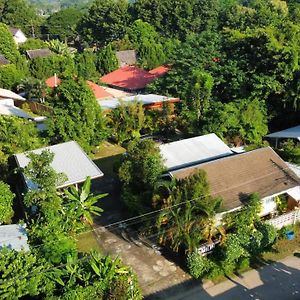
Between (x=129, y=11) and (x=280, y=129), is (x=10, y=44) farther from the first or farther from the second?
(x=280, y=129)

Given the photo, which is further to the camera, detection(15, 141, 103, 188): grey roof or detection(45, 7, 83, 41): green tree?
detection(45, 7, 83, 41): green tree

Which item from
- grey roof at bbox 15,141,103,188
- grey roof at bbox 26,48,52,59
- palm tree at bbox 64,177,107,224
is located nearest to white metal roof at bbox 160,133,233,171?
grey roof at bbox 15,141,103,188

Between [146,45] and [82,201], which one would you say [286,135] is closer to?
[82,201]

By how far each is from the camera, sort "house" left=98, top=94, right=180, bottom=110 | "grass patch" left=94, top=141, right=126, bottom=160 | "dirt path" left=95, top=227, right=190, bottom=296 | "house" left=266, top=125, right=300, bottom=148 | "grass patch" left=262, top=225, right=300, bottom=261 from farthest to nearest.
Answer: "house" left=98, top=94, right=180, bottom=110, "grass patch" left=94, top=141, right=126, bottom=160, "house" left=266, top=125, right=300, bottom=148, "grass patch" left=262, top=225, right=300, bottom=261, "dirt path" left=95, top=227, right=190, bottom=296

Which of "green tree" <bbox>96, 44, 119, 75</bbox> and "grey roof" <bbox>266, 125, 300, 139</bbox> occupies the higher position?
"green tree" <bbox>96, 44, 119, 75</bbox>

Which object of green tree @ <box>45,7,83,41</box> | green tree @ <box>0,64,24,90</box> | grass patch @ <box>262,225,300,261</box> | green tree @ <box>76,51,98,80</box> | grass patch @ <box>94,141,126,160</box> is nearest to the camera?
grass patch @ <box>262,225,300,261</box>

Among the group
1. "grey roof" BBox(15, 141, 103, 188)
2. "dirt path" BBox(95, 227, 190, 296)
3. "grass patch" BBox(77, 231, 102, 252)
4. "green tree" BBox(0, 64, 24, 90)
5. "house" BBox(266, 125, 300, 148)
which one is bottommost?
"dirt path" BBox(95, 227, 190, 296)

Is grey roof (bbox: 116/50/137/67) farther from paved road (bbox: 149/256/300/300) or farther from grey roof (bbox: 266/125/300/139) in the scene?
paved road (bbox: 149/256/300/300)

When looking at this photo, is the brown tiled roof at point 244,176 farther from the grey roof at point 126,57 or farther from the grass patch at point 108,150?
the grey roof at point 126,57

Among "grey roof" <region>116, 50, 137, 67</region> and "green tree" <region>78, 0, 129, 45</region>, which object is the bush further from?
"green tree" <region>78, 0, 129, 45</region>
